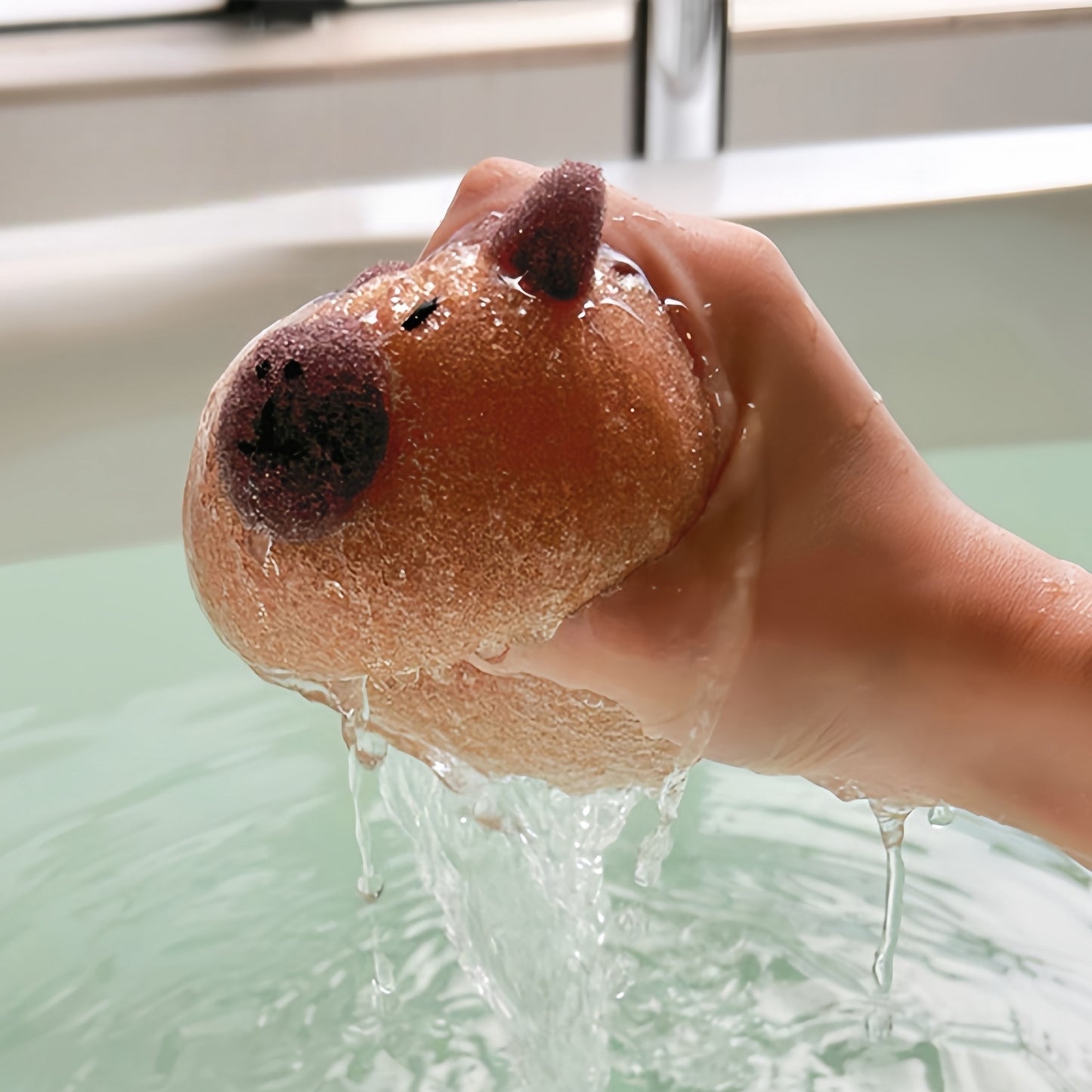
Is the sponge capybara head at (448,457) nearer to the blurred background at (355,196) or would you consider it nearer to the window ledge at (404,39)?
the blurred background at (355,196)

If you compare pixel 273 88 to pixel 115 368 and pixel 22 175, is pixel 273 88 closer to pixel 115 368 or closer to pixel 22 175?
pixel 22 175

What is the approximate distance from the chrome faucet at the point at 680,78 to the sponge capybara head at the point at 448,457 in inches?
37.8

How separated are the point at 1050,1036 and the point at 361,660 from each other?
1.53 feet

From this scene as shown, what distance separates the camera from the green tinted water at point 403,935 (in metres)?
0.69

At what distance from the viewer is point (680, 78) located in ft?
4.44

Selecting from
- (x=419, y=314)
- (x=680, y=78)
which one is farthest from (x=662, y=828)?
(x=680, y=78)

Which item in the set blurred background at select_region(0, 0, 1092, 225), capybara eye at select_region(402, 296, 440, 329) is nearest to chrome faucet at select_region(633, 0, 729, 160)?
blurred background at select_region(0, 0, 1092, 225)

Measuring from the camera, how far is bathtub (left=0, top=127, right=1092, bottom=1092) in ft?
2.32

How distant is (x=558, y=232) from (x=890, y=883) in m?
0.36

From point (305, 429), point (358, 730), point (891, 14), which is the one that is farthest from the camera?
point (891, 14)

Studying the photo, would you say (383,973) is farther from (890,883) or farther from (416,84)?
(416,84)

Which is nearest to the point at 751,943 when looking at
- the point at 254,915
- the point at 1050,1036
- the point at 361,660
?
the point at 1050,1036

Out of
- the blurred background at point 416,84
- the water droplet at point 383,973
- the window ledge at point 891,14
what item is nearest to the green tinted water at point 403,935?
the water droplet at point 383,973

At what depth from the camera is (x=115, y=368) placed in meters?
1.05
